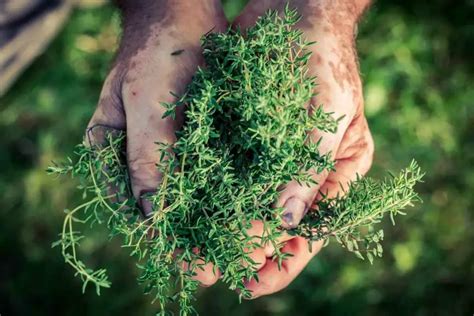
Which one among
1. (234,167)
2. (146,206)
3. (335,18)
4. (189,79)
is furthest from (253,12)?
(146,206)

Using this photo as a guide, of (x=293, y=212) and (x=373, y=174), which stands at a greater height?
(x=293, y=212)

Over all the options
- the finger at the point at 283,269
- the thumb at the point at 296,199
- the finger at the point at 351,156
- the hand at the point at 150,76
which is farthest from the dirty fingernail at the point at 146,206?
the finger at the point at 351,156

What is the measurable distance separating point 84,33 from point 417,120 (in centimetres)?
227

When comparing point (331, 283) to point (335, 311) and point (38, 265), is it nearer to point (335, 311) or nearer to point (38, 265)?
point (335, 311)

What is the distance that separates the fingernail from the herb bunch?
0.28ft

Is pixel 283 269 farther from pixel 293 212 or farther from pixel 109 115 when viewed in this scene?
pixel 109 115

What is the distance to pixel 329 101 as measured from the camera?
6.82 ft

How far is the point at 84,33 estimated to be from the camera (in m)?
3.87

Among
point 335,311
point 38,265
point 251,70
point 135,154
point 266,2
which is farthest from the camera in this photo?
point 38,265

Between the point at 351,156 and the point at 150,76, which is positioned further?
the point at 351,156

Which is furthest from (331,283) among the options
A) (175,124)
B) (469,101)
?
(175,124)

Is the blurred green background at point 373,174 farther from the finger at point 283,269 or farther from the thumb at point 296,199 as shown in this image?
the thumb at point 296,199

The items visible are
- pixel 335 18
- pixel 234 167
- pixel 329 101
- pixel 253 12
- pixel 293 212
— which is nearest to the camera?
pixel 234 167

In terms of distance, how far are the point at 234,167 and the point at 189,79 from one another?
0.42 metres
